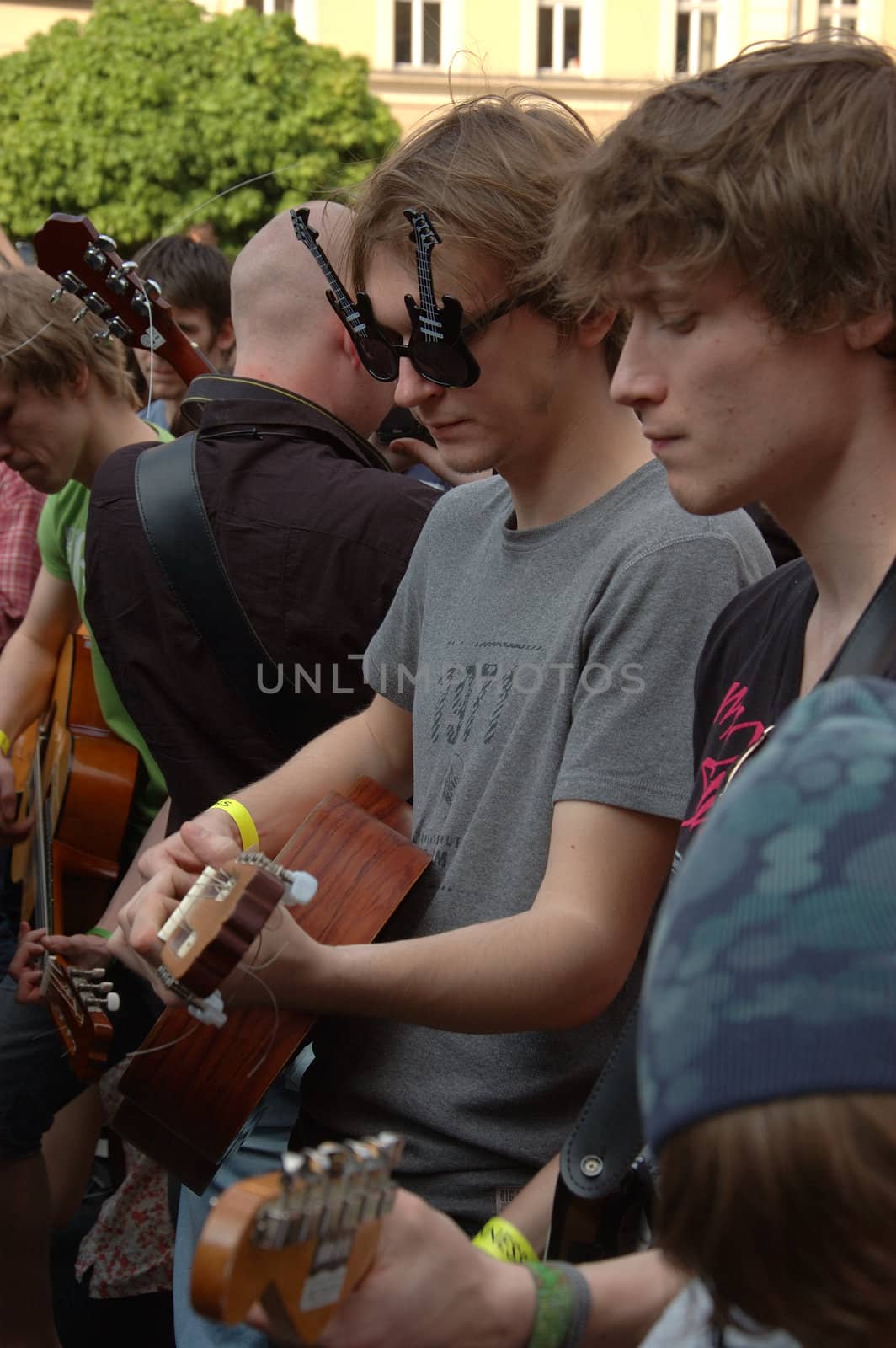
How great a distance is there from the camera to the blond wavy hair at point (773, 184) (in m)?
1.57

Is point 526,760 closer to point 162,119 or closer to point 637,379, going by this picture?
point 637,379

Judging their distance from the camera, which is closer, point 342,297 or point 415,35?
point 342,297

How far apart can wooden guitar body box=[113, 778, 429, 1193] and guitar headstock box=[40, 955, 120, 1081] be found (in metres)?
0.70

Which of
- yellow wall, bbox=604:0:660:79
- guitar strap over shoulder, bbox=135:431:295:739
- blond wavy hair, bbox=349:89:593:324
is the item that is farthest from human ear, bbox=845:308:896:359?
yellow wall, bbox=604:0:660:79

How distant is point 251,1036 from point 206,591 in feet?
3.29

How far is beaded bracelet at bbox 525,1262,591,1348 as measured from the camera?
134 cm

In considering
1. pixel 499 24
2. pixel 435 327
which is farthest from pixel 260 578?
pixel 499 24

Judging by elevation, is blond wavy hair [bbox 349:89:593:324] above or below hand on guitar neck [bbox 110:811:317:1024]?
above

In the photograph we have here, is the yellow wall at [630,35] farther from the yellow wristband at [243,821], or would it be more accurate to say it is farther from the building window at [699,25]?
the yellow wristband at [243,821]

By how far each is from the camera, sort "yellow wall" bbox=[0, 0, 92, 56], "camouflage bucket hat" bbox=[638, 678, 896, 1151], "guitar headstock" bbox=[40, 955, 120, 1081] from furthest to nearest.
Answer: "yellow wall" bbox=[0, 0, 92, 56], "guitar headstock" bbox=[40, 955, 120, 1081], "camouflage bucket hat" bbox=[638, 678, 896, 1151]

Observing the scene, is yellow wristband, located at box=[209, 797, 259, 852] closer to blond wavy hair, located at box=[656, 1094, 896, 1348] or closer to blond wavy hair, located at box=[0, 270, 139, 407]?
blond wavy hair, located at box=[656, 1094, 896, 1348]

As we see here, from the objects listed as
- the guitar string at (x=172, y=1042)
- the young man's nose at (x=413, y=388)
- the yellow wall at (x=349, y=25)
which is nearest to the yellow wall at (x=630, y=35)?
the yellow wall at (x=349, y=25)

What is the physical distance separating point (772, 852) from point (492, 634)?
127cm

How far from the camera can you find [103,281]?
3.97 meters
